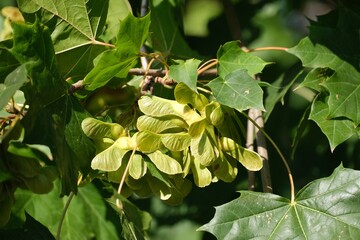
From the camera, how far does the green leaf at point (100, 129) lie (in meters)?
1.34

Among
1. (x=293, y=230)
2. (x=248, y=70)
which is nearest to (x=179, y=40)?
(x=248, y=70)

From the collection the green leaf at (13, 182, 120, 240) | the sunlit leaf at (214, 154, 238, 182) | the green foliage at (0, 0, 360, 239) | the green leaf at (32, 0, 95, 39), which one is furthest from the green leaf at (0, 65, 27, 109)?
the green leaf at (13, 182, 120, 240)

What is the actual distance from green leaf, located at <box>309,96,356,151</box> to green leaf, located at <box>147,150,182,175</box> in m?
0.36

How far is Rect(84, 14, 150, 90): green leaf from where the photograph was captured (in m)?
1.39

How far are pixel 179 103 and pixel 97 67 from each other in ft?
0.55

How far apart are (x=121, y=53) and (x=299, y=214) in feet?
1.50

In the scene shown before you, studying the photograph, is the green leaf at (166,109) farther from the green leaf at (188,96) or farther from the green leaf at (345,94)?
the green leaf at (345,94)

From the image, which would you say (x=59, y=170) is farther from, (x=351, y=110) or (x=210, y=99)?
(x=351, y=110)

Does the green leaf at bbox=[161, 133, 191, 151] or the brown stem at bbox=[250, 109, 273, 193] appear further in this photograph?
the brown stem at bbox=[250, 109, 273, 193]

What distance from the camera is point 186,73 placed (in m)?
1.37

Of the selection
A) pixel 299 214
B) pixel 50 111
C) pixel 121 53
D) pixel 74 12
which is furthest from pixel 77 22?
pixel 299 214

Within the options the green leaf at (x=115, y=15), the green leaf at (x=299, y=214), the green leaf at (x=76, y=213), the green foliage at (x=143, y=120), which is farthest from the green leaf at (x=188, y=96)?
the green leaf at (x=76, y=213)

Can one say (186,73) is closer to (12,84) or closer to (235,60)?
(235,60)

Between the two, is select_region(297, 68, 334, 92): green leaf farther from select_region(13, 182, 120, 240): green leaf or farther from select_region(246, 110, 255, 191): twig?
select_region(13, 182, 120, 240): green leaf
